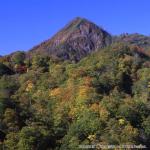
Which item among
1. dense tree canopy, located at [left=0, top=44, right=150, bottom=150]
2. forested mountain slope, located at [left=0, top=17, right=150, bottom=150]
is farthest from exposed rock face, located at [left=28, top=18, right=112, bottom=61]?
dense tree canopy, located at [left=0, top=44, right=150, bottom=150]

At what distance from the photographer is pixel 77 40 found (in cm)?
12975

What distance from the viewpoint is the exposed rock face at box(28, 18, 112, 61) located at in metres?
125

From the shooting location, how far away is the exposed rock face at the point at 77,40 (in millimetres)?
124562

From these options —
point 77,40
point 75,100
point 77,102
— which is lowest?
point 77,102

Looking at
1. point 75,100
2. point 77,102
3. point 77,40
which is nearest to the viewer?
point 77,102

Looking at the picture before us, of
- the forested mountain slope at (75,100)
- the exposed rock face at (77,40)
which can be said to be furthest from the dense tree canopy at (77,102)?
the exposed rock face at (77,40)

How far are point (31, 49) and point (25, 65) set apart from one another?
113ft

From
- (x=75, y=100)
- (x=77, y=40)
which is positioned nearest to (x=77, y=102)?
(x=75, y=100)

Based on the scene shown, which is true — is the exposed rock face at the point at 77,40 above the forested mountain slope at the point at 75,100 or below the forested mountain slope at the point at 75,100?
above

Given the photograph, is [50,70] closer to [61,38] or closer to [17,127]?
[17,127]

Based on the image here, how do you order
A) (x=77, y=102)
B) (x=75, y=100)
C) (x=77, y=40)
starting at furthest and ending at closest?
1. (x=77, y=40)
2. (x=75, y=100)
3. (x=77, y=102)

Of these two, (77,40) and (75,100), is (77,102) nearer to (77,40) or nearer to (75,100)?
(75,100)

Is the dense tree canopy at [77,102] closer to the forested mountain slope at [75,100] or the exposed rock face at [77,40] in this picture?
the forested mountain slope at [75,100]

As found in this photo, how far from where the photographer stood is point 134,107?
221 feet
